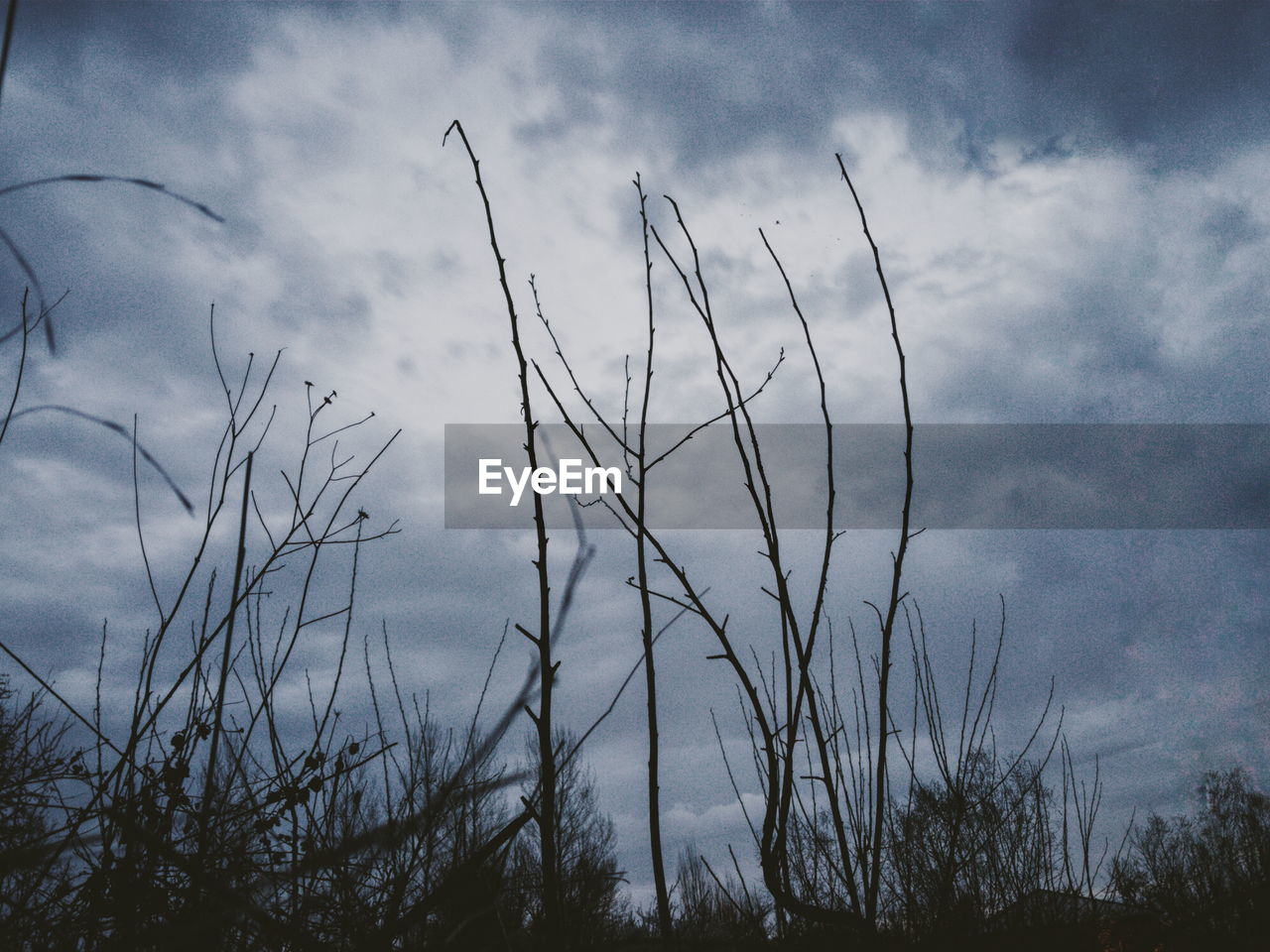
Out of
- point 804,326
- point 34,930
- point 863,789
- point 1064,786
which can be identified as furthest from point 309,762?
point 1064,786

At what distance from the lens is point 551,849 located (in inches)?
32.8

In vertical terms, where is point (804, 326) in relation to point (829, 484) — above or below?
above

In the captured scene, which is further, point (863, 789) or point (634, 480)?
point (863, 789)

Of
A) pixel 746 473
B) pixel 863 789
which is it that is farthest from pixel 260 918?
pixel 863 789

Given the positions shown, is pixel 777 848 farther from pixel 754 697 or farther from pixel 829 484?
pixel 829 484

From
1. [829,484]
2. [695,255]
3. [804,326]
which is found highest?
[695,255]

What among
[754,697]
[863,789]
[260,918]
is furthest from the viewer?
[863,789]

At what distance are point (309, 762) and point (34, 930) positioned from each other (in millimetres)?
922

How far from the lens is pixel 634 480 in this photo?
1340 millimetres

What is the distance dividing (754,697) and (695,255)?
0.79m

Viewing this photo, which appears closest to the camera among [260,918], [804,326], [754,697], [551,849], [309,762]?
[260,918]

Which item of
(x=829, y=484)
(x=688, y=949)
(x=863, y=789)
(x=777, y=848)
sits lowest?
(x=688, y=949)

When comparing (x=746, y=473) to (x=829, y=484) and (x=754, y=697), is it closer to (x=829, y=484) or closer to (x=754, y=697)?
(x=829, y=484)

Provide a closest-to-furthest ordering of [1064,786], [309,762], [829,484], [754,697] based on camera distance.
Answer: [754,697] < [829,484] < [309,762] < [1064,786]
